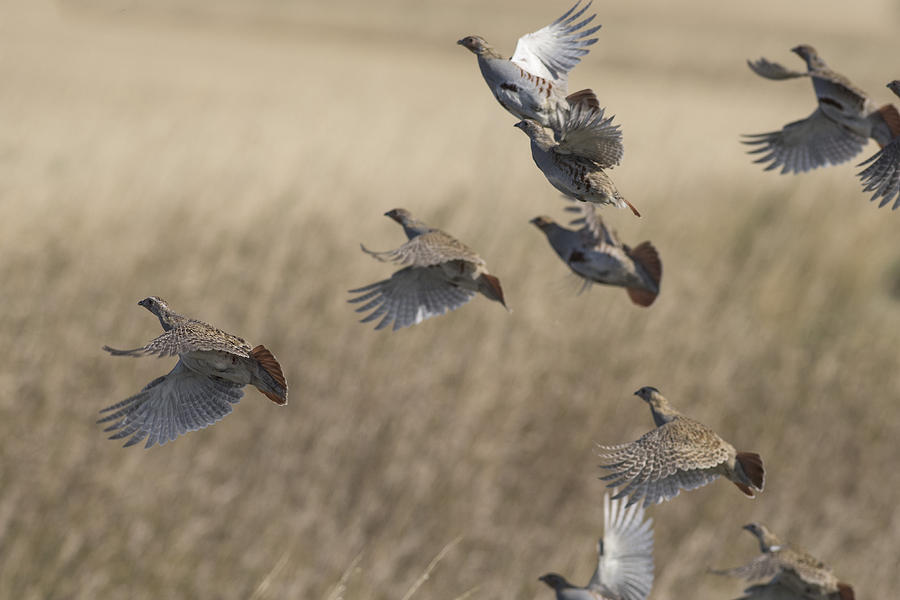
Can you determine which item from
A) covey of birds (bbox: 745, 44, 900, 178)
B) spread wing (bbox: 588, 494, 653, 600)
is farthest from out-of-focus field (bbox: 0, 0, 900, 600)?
covey of birds (bbox: 745, 44, 900, 178)

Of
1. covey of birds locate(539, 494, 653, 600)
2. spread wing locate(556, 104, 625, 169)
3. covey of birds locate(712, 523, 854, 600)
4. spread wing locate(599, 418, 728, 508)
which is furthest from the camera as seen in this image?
covey of birds locate(539, 494, 653, 600)

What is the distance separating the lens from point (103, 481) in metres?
5.03

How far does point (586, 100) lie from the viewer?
47.8 inches

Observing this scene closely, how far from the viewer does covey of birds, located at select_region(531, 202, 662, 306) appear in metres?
1.48

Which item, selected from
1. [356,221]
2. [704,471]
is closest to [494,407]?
[356,221]

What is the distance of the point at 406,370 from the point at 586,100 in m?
4.95

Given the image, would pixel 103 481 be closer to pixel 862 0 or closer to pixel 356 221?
pixel 356 221

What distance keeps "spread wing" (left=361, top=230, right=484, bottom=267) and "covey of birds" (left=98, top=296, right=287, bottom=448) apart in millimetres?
264

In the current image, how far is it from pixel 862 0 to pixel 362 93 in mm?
56144

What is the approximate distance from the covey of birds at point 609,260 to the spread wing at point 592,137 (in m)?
0.27

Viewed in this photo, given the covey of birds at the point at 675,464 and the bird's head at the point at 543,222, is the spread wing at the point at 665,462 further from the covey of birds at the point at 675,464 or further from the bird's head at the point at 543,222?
the bird's head at the point at 543,222

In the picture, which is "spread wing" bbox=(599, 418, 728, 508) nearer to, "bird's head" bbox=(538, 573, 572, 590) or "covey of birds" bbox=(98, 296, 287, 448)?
"covey of birds" bbox=(98, 296, 287, 448)

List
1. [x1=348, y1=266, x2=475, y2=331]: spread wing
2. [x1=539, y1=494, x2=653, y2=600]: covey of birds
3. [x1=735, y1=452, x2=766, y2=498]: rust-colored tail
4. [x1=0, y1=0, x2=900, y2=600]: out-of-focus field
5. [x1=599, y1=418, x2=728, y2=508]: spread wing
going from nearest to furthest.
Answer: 1. [x1=599, y1=418, x2=728, y2=508]: spread wing
2. [x1=735, y1=452, x2=766, y2=498]: rust-colored tail
3. [x1=348, y1=266, x2=475, y2=331]: spread wing
4. [x1=539, y1=494, x2=653, y2=600]: covey of birds
5. [x1=0, y1=0, x2=900, y2=600]: out-of-focus field

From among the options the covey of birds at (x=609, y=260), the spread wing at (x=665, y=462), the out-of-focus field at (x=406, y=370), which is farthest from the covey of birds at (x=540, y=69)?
the out-of-focus field at (x=406, y=370)
